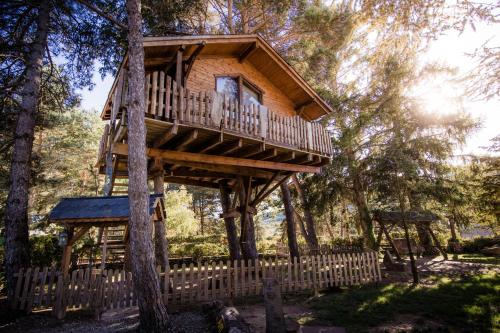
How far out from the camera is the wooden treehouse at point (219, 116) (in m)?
8.14

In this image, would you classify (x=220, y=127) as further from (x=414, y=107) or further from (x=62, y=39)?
(x=414, y=107)

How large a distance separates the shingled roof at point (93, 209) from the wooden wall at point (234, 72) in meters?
4.79

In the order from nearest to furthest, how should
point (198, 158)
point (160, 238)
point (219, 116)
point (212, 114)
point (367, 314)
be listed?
1. point (367, 314)
2. point (212, 114)
3. point (219, 116)
4. point (160, 238)
5. point (198, 158)

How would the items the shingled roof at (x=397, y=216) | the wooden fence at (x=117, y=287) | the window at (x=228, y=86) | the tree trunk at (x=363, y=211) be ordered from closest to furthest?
the wooden fence at (x=117, y=287) → the window at (x=228, y=86) → the shingled roof at (x=397, y=216) → the tree trunk at (x=363, y=211)

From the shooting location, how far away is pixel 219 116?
28.5 ft

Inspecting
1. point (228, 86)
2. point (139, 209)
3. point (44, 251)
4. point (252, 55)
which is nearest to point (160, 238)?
point (139, 209)

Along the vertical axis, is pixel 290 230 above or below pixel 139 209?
below

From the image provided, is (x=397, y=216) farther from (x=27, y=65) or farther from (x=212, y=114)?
(x=27, y=65)

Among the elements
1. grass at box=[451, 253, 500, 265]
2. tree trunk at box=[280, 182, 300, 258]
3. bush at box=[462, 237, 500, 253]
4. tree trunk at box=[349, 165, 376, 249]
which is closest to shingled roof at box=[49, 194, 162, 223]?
tree trunk at box=[280, 182, 300, 258]

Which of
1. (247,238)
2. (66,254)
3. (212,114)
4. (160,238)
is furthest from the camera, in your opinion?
(247,238)

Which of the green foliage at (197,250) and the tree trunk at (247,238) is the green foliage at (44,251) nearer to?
the green foliage at (197,250)

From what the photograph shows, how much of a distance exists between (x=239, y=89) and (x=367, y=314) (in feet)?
30.8

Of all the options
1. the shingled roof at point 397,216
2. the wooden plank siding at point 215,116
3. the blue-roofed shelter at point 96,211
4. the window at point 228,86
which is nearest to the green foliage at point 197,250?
the shingled roof at point 397,216

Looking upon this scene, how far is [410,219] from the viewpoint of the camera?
1377 centimetres
